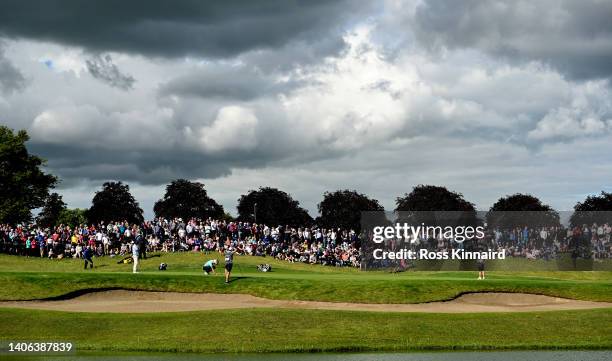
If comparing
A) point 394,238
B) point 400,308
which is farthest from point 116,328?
point 394,238

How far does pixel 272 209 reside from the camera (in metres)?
169

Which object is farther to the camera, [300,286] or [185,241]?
[185,241]

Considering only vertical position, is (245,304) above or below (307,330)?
above

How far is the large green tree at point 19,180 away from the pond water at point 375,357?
77.5m

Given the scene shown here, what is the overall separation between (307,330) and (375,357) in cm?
645

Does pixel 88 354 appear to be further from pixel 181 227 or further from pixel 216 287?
pixel 181 227

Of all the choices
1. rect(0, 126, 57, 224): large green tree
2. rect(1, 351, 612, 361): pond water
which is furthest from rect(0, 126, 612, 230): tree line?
rect(1, 351, 612, 361): pond water

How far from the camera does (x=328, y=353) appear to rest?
3291cm

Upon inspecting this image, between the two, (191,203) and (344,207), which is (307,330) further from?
(191,203)

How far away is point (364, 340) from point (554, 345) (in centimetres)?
874

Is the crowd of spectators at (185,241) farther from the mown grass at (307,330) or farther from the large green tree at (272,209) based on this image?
the large green tree at (272,209)

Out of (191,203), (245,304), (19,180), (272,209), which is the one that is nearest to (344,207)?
(272,209)

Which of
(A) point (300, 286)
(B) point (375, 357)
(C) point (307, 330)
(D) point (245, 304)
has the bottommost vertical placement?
(B) point (375, 357)

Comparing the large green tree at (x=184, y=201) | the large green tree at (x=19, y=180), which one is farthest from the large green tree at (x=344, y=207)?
the large green tree at (x=19, y=180)
